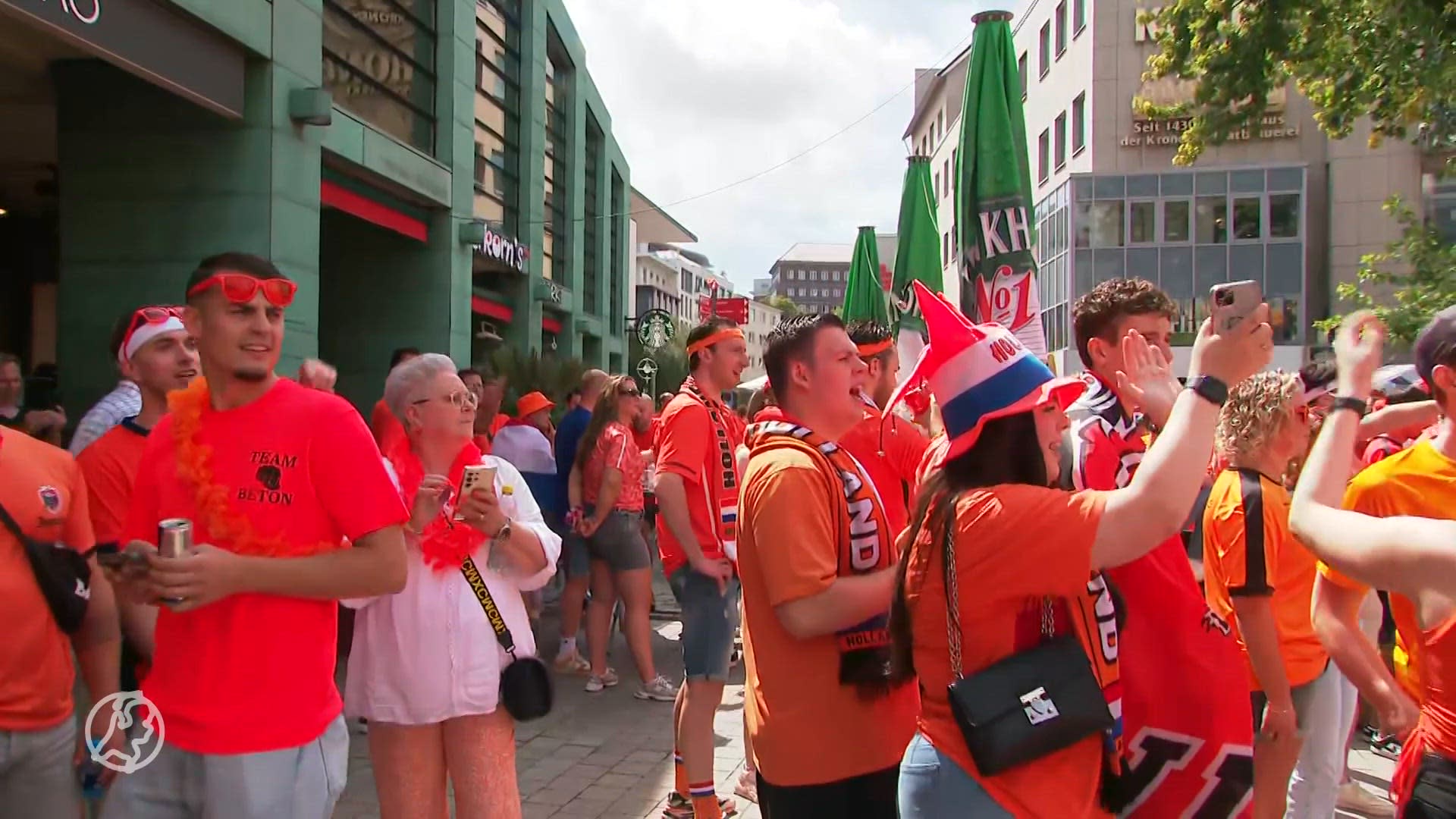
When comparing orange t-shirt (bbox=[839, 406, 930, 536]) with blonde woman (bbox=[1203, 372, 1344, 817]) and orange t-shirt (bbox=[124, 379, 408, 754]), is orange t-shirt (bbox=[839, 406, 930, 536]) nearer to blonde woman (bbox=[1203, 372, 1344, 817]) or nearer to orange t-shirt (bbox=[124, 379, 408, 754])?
blonde woman (bbox=[1203, 372, 1344, 817])

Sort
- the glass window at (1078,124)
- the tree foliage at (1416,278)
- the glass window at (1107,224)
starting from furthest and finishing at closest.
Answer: the glass window at (1078,124), the glass window at (1107,224), the tree foliage at (1416,278)

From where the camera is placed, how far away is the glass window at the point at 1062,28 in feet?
112

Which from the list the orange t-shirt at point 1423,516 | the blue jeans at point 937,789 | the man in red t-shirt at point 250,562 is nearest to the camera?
the blue jeans at point 937,789

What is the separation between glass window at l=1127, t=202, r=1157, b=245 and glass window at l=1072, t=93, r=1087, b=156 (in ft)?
8.16

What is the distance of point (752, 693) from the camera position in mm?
3061

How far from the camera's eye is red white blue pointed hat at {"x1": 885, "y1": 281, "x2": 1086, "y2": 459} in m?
2.32

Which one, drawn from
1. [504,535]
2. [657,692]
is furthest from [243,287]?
[657,692]

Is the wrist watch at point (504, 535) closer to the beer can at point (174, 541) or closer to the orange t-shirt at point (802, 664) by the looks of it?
the orange t-shirt at point (802, 664)

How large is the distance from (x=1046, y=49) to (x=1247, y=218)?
963 cm

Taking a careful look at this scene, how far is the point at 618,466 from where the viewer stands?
24.8ft

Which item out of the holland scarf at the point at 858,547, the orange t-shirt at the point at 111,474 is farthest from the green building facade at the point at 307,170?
the holland scarf at the point at 858,547

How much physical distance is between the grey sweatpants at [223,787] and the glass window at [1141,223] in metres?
31.9

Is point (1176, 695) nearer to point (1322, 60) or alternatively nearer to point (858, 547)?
point (858, 547)

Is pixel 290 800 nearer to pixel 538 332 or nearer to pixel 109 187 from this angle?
pixel 109 187
